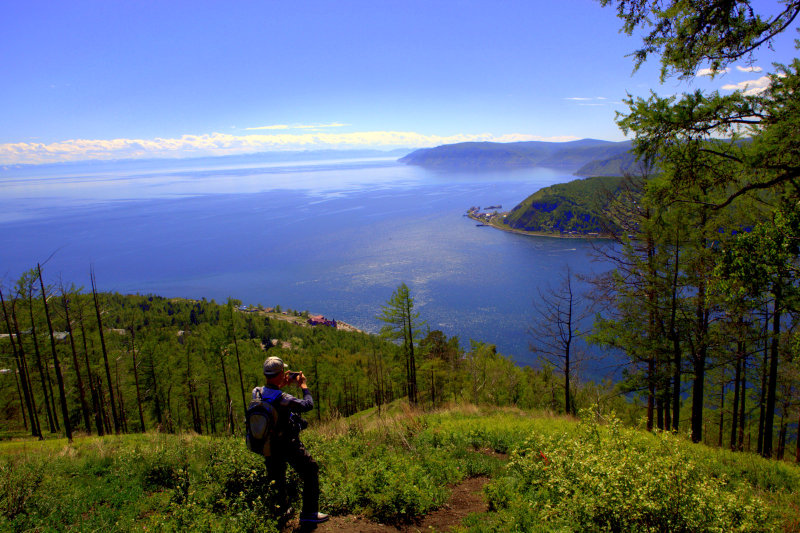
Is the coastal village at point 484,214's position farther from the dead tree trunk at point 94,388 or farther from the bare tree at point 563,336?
the dead tree trunk at point 94,388

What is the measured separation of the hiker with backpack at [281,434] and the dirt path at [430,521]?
0.50ft

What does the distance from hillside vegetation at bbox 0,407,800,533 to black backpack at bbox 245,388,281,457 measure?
0.55 meters

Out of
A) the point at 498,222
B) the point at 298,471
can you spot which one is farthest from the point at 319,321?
the point at 498,222

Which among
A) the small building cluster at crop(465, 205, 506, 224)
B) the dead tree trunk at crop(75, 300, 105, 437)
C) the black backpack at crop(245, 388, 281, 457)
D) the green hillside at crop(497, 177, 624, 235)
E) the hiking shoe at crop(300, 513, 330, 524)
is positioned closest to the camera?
the black backpack at crop(245, 388, 281, 457)

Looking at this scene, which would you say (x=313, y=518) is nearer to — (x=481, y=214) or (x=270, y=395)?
(x=270, y=395)

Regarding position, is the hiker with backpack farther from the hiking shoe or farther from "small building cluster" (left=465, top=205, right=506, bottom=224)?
"small building cluster" (left=465, top=205, right=506, bottom=224)

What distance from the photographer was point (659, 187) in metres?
6.71

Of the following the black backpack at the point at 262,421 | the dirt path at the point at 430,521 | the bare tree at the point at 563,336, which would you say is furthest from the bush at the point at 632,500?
the bare tree at the point at 563,336

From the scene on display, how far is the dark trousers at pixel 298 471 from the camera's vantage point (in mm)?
3967

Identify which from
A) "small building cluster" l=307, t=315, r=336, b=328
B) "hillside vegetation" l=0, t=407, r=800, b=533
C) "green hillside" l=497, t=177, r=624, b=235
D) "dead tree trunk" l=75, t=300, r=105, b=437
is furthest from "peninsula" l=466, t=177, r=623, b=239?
"hillside vegetation" l=0, t=407, r=800, b=533

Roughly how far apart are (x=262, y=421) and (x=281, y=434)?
0.26 metres

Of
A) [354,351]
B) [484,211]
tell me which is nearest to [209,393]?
[354,351]

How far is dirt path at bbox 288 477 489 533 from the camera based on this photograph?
400cm

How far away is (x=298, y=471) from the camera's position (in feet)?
13.1
